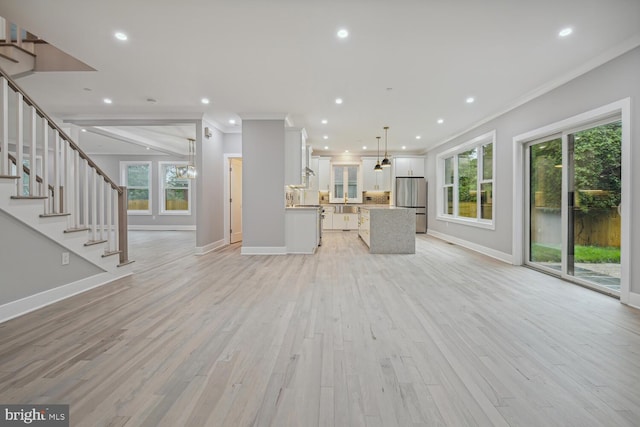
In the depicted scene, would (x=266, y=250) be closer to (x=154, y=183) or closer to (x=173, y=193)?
(x=173, y=193)

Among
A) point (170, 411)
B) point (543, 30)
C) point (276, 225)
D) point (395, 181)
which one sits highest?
point (543, 30)

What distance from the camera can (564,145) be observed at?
4242mm

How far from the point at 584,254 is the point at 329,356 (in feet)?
12.7

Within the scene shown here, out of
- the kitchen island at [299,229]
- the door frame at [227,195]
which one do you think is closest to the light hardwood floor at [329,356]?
the kitchen island at [299,229]

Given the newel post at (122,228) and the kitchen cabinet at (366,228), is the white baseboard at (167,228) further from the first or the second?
the newel post at (122,228)

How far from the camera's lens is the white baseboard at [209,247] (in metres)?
6.30

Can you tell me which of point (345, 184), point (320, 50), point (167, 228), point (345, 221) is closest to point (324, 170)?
point (345, 184)

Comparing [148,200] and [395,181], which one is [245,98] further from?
[148,200]

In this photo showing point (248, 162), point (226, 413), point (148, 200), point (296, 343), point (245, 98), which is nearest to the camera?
point (226, 413)

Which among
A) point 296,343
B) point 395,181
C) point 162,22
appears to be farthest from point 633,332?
point 395,181

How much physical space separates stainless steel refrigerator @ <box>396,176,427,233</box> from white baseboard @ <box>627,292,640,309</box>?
6.83m

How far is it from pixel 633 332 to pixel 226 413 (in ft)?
10.3

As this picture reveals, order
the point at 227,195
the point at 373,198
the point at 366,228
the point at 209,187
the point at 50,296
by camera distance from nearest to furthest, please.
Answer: the point at 50,296
the point at 209,187
the point at 366,228
the point at 227,195
the point at 373,198

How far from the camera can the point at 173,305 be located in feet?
10.4
